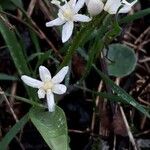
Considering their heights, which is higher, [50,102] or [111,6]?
[111,6]

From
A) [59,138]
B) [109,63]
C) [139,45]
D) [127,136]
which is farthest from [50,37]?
[59,138]

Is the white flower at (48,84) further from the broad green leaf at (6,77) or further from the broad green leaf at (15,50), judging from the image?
the broad green leaf at (6,77)

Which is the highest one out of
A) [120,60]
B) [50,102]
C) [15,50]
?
[15,50]

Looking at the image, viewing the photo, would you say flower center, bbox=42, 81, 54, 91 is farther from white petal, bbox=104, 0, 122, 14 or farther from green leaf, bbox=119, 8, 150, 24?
green leaf, bbox=119, 8, 150, 24

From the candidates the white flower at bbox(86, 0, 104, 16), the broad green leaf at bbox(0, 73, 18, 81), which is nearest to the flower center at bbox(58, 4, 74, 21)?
the white flower at bbox(86, 0, 104, 16)

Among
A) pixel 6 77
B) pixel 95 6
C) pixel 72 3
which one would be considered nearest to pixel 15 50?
pixel 6 77

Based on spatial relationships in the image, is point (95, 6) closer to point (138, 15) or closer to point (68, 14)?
point (68, 14)

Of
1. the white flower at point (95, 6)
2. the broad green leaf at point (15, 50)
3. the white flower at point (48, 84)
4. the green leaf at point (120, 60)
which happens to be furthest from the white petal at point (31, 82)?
the green leaf at point (120, 60)
